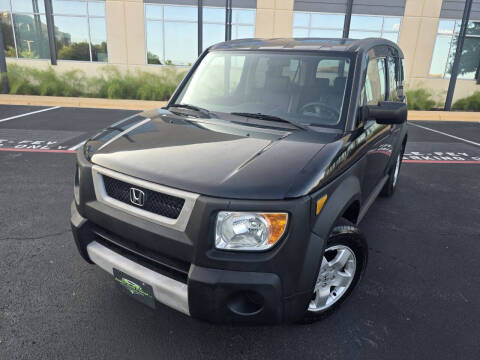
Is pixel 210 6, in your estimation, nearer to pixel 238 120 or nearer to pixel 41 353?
pixel 238 120

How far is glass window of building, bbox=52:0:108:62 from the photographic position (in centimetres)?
1531

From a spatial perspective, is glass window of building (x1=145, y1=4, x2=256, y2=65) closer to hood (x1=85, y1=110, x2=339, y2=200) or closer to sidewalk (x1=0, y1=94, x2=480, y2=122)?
sidewalk (x1=0, y1=94, x2=480, y2=122)

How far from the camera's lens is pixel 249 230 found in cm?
186

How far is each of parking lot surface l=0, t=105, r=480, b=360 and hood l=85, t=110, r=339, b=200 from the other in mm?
1104

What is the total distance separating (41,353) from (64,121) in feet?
27.9

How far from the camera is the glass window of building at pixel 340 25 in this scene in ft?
50.9

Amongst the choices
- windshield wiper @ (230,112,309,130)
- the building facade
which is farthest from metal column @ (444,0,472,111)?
windshield wiper @ (230,112,309,130)

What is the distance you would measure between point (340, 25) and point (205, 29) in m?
5.91

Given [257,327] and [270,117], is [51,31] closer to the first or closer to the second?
[270,117]

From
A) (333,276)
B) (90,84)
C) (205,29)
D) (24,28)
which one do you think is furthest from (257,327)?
(24,28)

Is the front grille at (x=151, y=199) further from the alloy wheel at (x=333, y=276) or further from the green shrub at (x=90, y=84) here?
the green shrub at (x=90, y=84)

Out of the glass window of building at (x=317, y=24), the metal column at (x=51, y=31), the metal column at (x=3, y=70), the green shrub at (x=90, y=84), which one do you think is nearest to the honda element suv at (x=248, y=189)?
the green shrub at (x=90, y=84)

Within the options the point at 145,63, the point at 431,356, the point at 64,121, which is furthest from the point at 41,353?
the point at 145,63

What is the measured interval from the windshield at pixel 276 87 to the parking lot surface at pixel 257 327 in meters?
1.48
